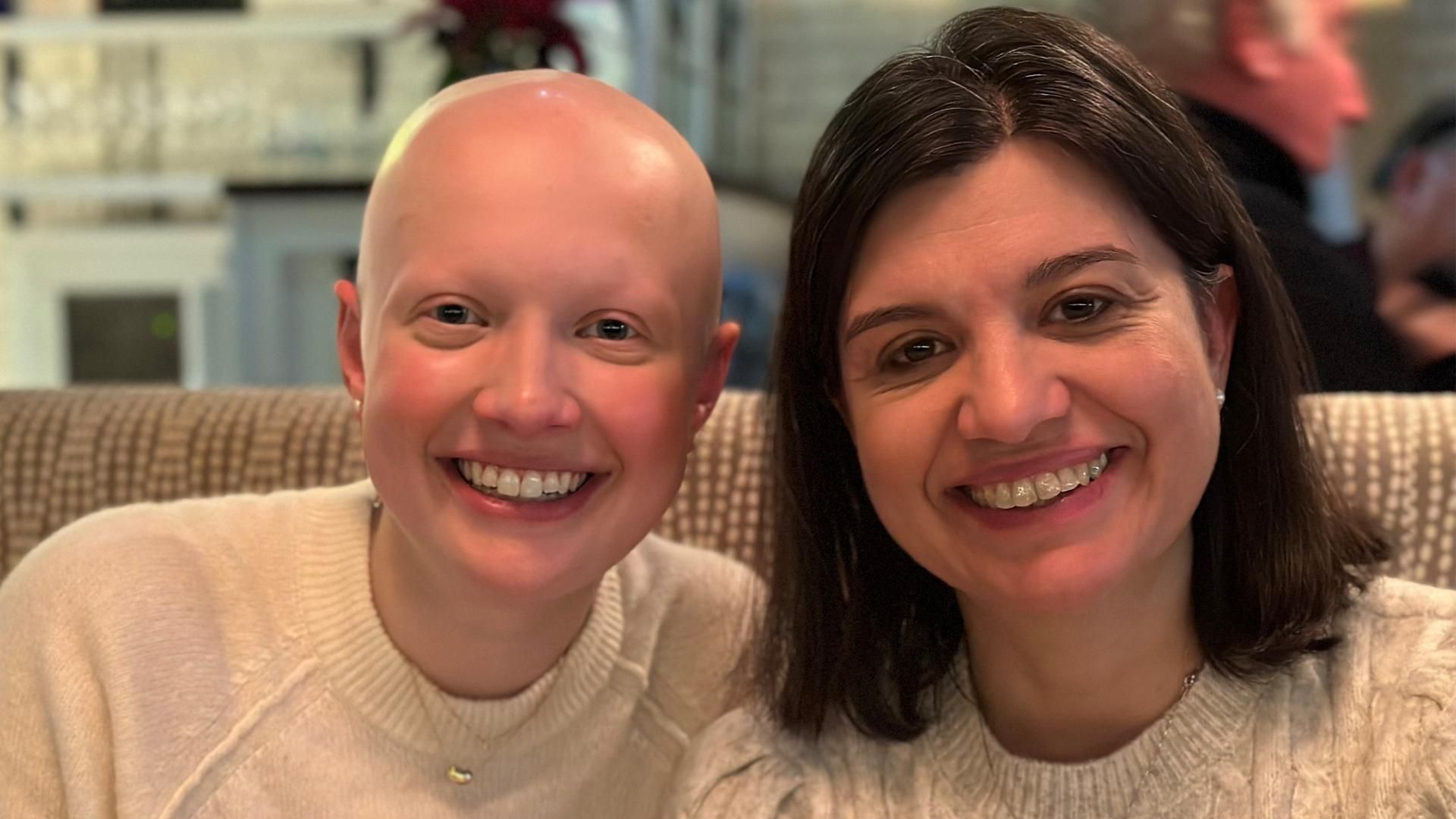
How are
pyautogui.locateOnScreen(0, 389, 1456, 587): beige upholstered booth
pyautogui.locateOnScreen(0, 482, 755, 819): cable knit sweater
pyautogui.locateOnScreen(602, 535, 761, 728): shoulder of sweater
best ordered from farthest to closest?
pyautogui.locateOnScreen(0, 389, 1456, 587): beige upholstered booth, pyautogui.locateOnScreen(602, 535, 761, 728): shoulder of sweater, pyautogui.locateOnScreen(0, 482, 755, 819): cable knit sweater

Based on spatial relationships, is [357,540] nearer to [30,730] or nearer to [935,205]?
[30,730]

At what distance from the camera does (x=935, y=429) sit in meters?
1.01

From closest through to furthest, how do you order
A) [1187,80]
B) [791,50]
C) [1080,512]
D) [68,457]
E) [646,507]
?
[1080,512] → [646,507] → [68,457] → [1187,80] → [791,50]

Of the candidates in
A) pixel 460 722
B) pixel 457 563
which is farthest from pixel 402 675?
pixel 457 563

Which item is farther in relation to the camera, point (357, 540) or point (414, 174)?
point (357, 540)

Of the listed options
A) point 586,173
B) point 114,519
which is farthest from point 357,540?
point 586,173

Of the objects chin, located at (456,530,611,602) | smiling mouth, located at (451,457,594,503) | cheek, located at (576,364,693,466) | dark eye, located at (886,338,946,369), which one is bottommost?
chin, located at (456,530,611,602)

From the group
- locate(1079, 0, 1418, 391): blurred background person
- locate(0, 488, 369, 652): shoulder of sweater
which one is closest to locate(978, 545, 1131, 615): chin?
locate(0, 488, 369, 652): shoulder of sweater

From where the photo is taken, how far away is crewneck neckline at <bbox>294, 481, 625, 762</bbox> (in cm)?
121

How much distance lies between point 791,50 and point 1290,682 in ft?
13.4

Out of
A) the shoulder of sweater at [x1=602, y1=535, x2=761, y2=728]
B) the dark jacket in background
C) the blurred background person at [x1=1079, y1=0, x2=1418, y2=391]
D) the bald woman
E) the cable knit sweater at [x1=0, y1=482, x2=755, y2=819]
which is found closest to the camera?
the bald woman

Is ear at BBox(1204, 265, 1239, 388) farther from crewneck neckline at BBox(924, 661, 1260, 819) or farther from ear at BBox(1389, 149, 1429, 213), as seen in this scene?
ear at BBox(1389, 149, 1429, 213)

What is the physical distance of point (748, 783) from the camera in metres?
1.14

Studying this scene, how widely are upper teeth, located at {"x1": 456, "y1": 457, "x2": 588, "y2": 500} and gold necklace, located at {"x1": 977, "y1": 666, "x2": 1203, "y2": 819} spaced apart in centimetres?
41
